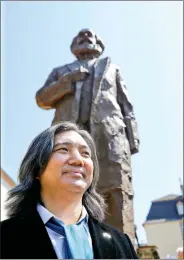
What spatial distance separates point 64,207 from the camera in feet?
4.44

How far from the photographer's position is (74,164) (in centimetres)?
141

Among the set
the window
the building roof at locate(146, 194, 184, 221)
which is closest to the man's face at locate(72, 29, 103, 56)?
the building roof at locate(146, 194, 184, 221)

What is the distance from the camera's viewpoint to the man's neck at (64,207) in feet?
4.37

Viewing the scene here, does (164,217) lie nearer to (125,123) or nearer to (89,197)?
(125,123)

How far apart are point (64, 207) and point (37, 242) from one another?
0.71ft

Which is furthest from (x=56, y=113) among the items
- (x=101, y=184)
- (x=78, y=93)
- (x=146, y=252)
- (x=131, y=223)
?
(x=146, y=252)

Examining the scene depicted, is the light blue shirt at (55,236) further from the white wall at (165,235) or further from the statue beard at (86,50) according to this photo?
the white wall at (165,235)

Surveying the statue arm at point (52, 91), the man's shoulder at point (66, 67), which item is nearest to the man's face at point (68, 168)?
the statue arm at point (52, 91)

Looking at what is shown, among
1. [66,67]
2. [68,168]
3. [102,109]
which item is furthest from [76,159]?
[66,67]

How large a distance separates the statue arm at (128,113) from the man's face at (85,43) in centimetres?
50

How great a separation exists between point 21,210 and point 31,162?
0.23 m

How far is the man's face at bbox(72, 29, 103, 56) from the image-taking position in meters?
4.52

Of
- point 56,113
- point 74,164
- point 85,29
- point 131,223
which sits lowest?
point 131,223

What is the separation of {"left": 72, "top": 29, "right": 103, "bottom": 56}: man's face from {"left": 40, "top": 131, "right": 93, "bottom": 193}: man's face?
3201mm
